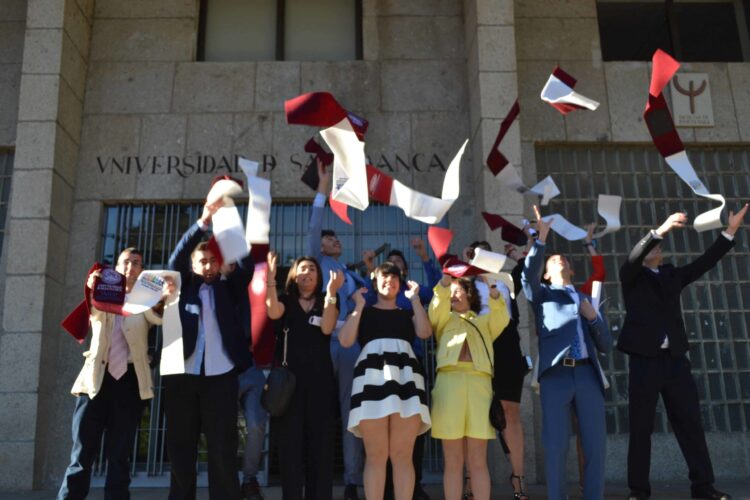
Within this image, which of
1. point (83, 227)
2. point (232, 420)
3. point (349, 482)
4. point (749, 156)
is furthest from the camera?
point (749, 156)

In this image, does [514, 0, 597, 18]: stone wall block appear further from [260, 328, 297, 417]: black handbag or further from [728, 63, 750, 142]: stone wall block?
[260, 328, 297, 417]: black handbag

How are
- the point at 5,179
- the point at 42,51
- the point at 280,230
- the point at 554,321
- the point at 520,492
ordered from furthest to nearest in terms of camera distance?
the point at 5,179 < the point at 280,230 < the point at 42,51 < the point at 520,492 < the point at 554,321

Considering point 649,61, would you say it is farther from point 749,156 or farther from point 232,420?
point 232,420

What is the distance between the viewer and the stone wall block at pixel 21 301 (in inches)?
302

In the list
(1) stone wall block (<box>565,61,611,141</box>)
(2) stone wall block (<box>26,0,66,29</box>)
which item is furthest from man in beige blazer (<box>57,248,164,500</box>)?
(1) stone wall block (<box>565,61,611,141</box>)

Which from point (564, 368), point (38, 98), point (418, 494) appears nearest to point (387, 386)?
point (418, 494)

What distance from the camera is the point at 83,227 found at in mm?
8695

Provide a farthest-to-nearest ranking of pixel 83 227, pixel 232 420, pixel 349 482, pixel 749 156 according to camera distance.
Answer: pixel 749 156 < pixel 83 227 < pixel 349 482 < pixel 232 420

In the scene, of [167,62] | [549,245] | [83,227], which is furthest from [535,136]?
[83,227]

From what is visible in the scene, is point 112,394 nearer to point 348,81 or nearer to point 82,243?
point 82,243

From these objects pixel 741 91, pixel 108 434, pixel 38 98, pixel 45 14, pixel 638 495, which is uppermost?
pixel 45 14

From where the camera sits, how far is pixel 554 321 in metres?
5.82

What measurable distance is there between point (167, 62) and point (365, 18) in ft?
8.19

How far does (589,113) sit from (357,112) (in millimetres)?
2789
